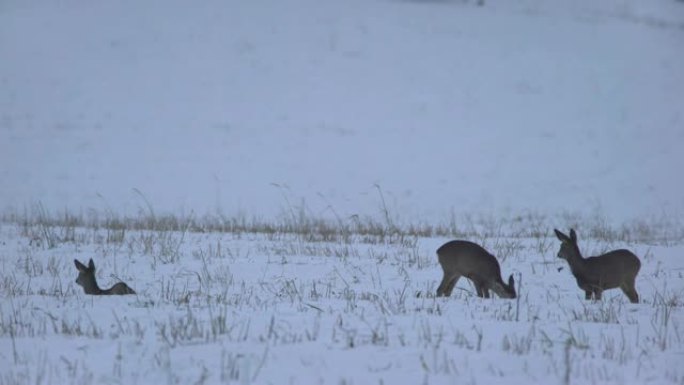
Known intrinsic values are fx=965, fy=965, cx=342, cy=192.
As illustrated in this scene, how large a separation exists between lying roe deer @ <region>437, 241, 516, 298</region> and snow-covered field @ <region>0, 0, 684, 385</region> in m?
0.37

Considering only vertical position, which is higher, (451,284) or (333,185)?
(333,185)

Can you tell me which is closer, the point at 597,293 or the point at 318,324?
the point at 318,324

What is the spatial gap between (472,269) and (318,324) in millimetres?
2325

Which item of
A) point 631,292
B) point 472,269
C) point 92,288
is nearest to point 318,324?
point 472,269

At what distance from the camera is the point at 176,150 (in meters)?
29.6

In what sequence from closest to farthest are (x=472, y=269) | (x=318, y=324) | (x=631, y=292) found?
(x=318, y=324) < (x=472, y=269) < (x=631, y=292)

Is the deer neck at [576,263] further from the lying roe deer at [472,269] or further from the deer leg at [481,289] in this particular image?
the deer leg at [481,289]

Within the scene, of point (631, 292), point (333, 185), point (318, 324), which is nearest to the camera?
point (318, 324)

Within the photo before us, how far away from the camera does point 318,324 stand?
6566mm

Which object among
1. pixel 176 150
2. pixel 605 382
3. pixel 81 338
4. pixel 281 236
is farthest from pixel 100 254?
pixel 176 150

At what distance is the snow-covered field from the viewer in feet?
19.9

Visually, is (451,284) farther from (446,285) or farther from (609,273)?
(609,273)

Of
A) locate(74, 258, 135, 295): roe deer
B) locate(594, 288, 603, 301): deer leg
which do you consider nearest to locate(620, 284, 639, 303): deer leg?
locate(594, 288, 603, 301): deer leg

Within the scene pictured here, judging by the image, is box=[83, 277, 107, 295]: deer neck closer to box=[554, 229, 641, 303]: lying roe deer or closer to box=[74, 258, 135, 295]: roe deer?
box=[74, 258, 135, 295]: roe deer
